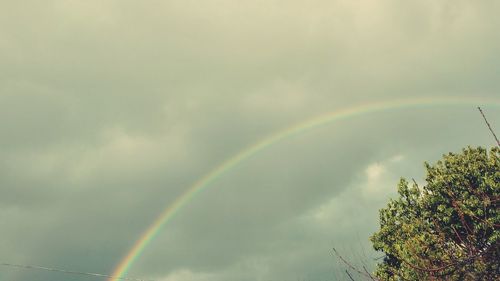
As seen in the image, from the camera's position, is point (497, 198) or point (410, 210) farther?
point (410, 210)

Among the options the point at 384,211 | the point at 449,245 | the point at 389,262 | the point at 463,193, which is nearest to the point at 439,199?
the point at 463,193

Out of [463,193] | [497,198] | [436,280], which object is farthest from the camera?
[463,193]

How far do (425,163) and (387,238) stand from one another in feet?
18.3

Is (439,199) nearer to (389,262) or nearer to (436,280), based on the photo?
(389,262)

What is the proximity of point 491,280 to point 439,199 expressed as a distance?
24781 millimetres

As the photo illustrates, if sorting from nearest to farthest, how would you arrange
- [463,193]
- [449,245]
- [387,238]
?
[449,245] → [463,193] → [387,238]

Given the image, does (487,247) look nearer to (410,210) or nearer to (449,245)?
(449,245)

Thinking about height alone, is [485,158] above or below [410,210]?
above

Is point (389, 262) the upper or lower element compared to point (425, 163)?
lower

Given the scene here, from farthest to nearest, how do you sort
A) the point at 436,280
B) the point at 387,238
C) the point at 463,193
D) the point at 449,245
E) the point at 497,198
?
the point at 387,238
the point at 463,193
the point at 449,245
the point at 436,280
the point at 497,198

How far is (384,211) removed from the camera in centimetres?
2883

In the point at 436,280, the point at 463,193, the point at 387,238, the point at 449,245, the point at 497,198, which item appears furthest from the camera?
the point at 387,238

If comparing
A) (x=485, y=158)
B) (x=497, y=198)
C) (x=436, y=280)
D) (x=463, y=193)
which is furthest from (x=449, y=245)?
(x=485, y=158)

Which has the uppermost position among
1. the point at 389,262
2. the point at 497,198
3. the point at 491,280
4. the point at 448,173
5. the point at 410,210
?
the point at 448,173
